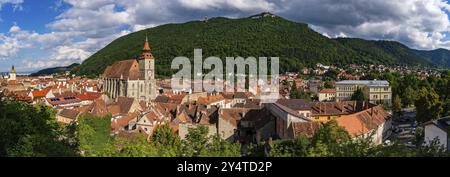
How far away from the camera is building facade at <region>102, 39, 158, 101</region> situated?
7706 cm

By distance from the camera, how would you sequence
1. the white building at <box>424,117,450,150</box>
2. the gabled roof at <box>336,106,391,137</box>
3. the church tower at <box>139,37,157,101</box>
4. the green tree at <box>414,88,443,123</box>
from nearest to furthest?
1. the white building at <box>424,117,450,150</box>
2. the gabled roof at <box>336,106,391,137</box>
3. the green tree at <box>414,88,443,123</box>
4. the church tower at <box>139,37,157,101</box>

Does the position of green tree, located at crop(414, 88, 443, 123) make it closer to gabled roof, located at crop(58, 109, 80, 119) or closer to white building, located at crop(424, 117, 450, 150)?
white building, located at crop(424, 117, 450, 150)

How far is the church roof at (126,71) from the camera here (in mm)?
77875

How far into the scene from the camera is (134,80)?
253 feet

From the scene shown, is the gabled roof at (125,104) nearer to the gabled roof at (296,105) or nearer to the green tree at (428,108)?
the gabled roof at (296,105)

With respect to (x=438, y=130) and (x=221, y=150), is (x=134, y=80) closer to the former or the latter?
(x=438, y=130)

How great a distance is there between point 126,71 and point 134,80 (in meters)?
2.98

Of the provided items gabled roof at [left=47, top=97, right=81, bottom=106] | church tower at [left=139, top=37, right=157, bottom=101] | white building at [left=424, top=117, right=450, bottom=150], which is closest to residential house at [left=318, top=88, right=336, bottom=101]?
church tower at [left=139, top=37, right=157, bottom=101]

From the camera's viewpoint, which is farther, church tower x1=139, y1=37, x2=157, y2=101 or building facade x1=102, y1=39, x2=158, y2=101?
→ church tower x1=139, y1=37, x2=157, y2=101
